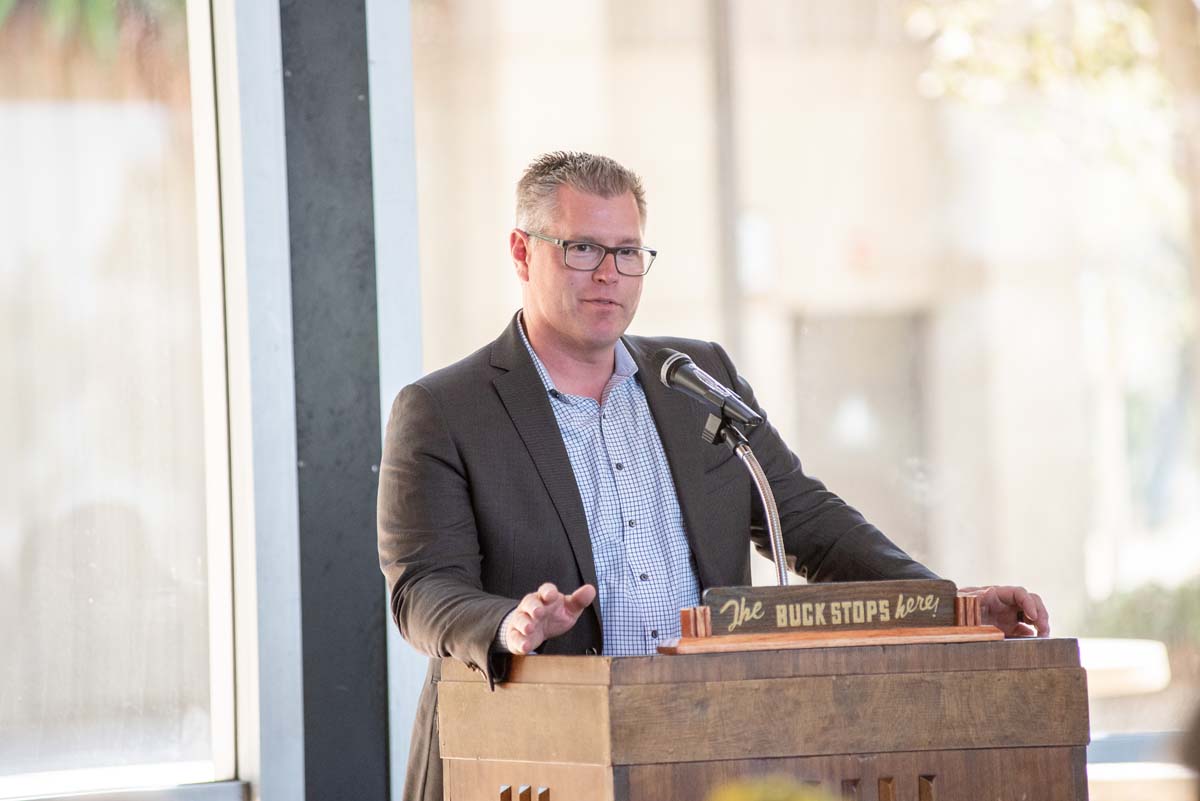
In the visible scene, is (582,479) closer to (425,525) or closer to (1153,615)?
(425,525)

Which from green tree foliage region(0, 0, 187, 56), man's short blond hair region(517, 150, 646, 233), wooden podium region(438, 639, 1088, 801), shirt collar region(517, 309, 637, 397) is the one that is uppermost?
green tree foliage region(0, 0, 187, 56)

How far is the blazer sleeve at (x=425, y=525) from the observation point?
2.36 metres

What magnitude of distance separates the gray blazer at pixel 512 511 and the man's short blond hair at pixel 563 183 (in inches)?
8.6

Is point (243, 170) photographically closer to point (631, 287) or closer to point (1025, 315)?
point (631, 287)

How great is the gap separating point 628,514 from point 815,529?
0.38m

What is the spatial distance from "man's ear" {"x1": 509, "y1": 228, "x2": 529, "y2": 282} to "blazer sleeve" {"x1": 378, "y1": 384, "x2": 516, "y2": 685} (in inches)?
12.9

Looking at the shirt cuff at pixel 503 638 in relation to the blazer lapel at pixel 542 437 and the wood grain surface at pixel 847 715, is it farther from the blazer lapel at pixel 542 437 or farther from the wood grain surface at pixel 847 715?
the blazer lapel at pixel 542 437

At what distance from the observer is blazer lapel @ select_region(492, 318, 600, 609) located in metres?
2.58

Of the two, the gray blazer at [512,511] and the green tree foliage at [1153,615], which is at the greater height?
the gray blazer at [512,511]

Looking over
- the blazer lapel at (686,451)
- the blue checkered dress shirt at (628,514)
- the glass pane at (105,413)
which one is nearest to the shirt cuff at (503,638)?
the blue checkered dress shirt at (628,514)

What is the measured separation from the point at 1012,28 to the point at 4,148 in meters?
2.85

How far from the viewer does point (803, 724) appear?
1.92m

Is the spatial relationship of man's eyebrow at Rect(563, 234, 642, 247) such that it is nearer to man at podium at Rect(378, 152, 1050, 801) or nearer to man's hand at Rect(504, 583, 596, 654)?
man at podium at Rect(378, 152, 1050, 801)

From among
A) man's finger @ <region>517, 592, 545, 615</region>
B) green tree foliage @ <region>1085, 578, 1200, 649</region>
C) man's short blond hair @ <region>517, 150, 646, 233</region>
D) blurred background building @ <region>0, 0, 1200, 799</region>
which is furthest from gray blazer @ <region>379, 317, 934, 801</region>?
green tree foliage @ <region>1085, 578, 1200, 649</region>
